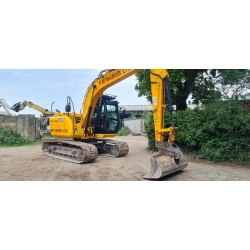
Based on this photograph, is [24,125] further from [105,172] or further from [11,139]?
[105,172]

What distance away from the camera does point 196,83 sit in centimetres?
865

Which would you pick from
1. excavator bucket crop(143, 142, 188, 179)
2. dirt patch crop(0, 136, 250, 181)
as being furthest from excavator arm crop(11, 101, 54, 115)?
excavator bucket crop(143, 142, 188, 179)

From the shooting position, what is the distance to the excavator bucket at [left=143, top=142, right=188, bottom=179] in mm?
4547

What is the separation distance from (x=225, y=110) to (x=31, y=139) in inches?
427

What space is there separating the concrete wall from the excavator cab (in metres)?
7.14

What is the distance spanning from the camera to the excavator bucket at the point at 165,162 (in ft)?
14.9

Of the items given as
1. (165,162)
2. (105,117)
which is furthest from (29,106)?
(165,162)

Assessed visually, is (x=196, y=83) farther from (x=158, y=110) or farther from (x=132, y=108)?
(x=132, y=108)

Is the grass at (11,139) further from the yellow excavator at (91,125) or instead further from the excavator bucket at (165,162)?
the excavator bucket at (165,162)

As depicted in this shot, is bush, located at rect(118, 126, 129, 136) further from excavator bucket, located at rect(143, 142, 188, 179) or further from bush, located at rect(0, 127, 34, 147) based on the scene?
excavator bucket, located at rect(143, 142, 188, 179)

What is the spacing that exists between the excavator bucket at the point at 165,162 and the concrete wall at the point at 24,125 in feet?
33.6

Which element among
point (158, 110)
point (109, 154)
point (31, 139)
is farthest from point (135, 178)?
point (31, 139)

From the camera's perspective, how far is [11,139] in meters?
12.1

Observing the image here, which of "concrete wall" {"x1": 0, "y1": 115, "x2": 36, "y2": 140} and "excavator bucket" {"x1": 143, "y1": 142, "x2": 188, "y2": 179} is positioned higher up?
"concrete wall" {"x1": 0, "y1": 115, "x2": 36, "y2": 140}
